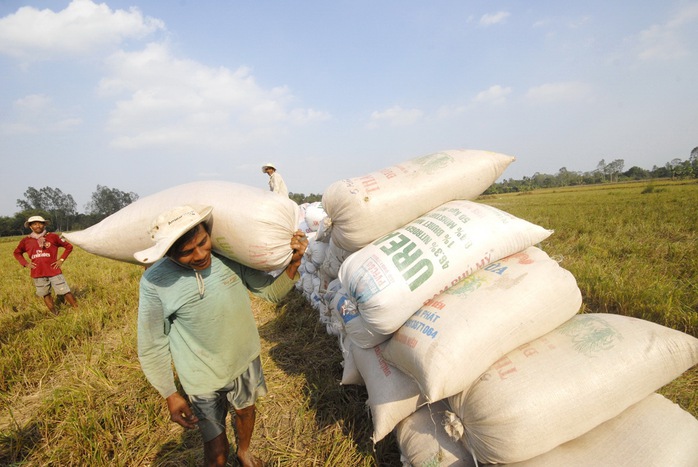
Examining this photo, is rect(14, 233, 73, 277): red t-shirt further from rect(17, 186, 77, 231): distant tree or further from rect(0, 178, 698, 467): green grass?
rect(17, 186, 77, 231): distant tree

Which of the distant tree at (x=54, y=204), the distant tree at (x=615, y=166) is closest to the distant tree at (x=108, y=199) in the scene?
the distant tree at (x=54, y=204)

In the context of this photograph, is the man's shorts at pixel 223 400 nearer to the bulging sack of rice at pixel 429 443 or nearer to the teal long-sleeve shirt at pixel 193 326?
the teal long-sleeve shirt at pixel 193 326

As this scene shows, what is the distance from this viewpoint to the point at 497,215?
1.74 metres

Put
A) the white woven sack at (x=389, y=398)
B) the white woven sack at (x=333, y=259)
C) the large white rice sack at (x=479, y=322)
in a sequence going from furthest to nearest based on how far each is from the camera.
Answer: the white woven sack at (x=333, y=259), the white woven sack at (x=389, y=398), the large white rice sack at (x=479, y=322)

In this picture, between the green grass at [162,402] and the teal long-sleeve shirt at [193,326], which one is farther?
the green grass at [162,402]

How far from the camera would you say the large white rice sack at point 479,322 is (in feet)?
4.26

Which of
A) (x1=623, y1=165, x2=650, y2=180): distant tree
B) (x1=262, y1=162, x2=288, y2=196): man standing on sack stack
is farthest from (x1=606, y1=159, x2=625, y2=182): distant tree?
(x1=262, y1=162, x2=288, y2=196): man standing on sack stack

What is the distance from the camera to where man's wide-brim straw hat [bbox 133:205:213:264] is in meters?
1.16

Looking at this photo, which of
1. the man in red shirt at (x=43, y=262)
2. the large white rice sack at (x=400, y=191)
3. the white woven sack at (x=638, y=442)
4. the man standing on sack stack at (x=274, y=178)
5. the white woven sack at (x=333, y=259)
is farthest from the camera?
the man standing on sack stack at (x=274, y=178)

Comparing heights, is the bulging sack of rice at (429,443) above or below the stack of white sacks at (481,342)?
below

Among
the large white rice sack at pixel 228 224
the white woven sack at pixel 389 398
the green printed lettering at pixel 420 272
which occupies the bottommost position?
the white woven sack at pixel 389 398

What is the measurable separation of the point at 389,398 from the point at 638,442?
1.00 metres

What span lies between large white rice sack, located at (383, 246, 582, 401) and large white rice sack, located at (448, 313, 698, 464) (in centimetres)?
10

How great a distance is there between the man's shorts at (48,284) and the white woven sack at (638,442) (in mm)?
6359
